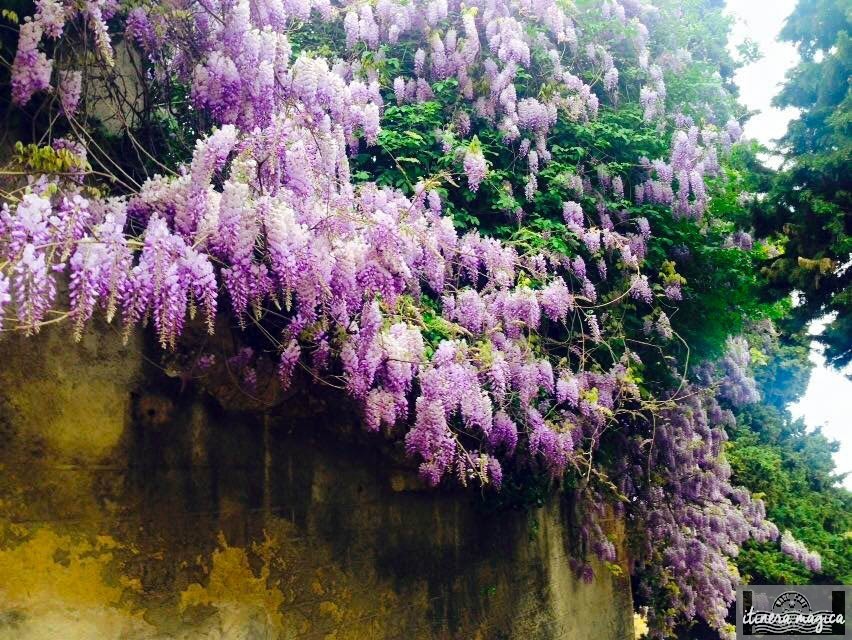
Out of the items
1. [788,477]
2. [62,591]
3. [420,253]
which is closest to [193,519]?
[62,591]

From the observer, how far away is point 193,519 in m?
3.19

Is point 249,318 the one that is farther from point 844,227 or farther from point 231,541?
point 844,227

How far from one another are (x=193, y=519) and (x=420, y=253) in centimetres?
220

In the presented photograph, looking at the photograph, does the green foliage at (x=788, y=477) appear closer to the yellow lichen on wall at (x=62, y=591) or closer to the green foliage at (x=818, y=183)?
the green foliage at (x=818, y=183)

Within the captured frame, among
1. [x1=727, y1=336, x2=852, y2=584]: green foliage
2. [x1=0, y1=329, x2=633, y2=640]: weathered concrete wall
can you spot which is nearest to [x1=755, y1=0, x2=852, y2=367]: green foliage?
[x1=0, y1=329, x2=633, y2=640]: weathered concrete wall

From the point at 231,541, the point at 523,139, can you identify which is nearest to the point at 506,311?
the point at 523,139

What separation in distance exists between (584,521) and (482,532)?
162 centimetres

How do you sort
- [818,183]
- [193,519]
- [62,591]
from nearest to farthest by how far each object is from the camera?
[62,591] → [193,519] → [818,183]

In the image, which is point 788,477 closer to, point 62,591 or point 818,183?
point 818,183

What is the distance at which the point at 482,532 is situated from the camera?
513 centimetres

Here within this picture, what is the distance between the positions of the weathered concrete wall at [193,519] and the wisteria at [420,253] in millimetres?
272

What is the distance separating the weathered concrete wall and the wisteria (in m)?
0.27

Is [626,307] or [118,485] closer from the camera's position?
[118,485]

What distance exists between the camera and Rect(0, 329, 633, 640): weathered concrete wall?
2695mm
